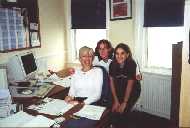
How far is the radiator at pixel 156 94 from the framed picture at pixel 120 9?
979mm

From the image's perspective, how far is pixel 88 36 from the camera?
4512 millimetres

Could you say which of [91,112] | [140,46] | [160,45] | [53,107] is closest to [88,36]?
[140,46]

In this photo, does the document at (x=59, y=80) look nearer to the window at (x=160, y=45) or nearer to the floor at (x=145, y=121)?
the floor at (x=145, y=121)

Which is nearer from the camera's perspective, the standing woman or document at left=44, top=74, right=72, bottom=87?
the standing woman

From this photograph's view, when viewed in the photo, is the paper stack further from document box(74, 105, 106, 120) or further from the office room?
the office room

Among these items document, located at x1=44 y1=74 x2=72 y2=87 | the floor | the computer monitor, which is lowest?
the floor

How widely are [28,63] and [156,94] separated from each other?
6.37ft

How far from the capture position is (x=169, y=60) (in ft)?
12.1

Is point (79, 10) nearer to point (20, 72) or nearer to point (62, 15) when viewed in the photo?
point (62, 15)

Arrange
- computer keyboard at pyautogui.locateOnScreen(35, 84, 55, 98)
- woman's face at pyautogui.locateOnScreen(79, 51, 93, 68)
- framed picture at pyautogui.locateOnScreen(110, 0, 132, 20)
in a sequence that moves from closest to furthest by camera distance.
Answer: woman's face at pyautogui.locateOnScreen(79, 51, 93, 68), computer keyboard at pyautogui.locateOnScreen(35, 84, 55, 98), framed picture at pyautogui.locateOnScreen(110, 0, 132, 20)

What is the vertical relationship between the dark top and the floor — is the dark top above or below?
above

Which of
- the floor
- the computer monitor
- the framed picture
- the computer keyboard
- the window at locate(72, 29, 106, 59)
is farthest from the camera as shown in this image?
the window at locate(72, 29, 106, 59)

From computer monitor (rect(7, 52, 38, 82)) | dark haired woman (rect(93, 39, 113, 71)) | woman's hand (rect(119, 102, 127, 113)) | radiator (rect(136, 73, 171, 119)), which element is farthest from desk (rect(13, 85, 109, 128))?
radiator (rect(136, 73, 171, 119))

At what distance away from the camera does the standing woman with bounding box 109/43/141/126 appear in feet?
9.14
